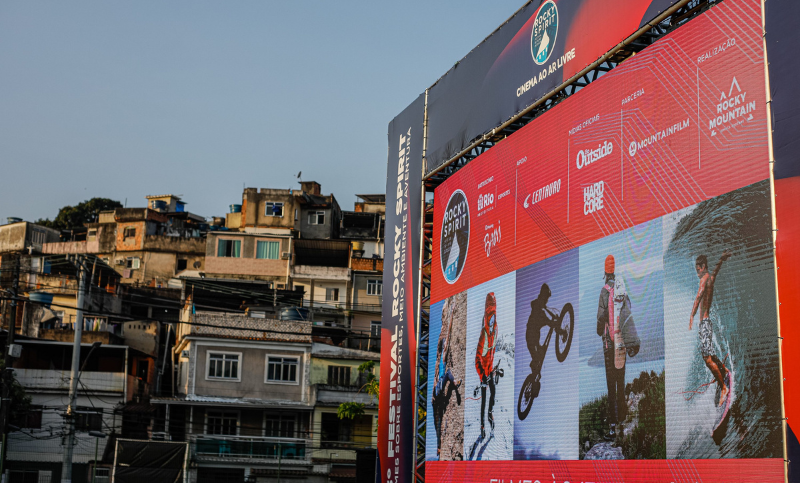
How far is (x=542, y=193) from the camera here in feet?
33.1

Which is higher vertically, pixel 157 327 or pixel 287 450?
pixel 157 327

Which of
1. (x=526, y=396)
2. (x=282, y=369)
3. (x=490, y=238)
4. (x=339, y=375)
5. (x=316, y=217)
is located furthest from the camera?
(x=316, y=217)

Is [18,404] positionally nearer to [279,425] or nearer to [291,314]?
[279,425]

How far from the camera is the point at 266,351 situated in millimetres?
30719

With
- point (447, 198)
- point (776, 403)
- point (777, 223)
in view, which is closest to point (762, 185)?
point (777, 223)

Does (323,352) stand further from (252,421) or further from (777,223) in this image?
(777,223)

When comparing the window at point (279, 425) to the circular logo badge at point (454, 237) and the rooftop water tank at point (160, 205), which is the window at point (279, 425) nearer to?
the circular logo badge at point (454, 237)

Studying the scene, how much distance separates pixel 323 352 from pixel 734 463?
25075 mm

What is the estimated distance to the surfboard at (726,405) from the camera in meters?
6.82

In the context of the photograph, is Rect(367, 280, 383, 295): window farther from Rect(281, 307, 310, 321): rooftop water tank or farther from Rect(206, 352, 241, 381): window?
Rect(206, 352, 241, 381): window

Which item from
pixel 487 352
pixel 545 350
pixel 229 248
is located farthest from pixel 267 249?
pixel 545 350

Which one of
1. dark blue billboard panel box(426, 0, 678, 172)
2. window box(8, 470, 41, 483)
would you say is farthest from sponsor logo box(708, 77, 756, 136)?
window box(8, 470, 41, 483)

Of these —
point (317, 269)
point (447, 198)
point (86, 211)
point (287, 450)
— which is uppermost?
point (86, 211)

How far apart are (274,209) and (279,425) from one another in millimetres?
15572
